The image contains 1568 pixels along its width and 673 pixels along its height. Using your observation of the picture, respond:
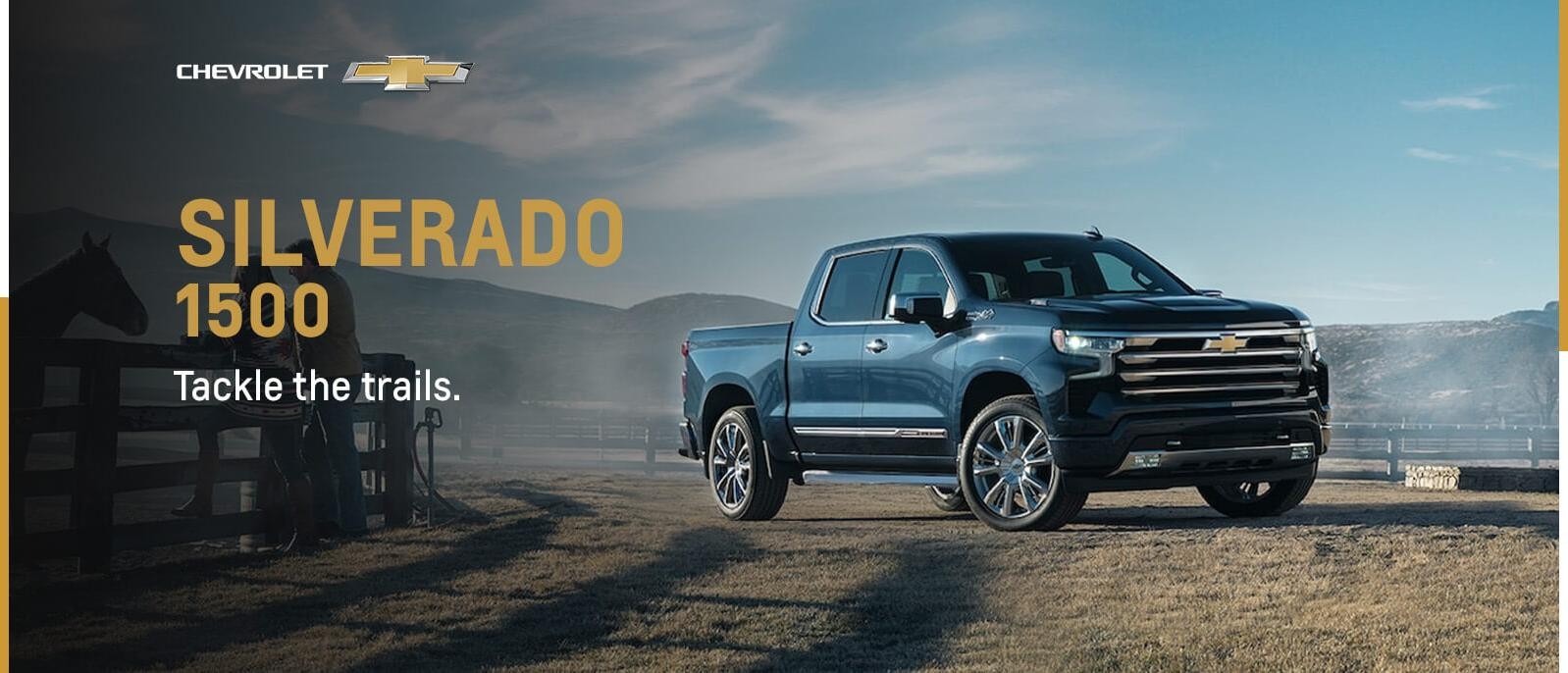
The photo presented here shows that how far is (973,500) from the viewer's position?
11062mm

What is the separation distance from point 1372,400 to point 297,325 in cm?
9988

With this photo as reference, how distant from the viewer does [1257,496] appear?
40.4 feet

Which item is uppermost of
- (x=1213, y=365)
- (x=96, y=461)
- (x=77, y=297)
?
(x=77, y=297)

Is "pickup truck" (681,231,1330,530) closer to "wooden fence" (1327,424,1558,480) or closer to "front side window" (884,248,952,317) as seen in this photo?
"front side window" (884,248,952,317)

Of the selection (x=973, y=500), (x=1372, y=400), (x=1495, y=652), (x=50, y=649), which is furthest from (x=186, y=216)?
(x=1372, y=400)

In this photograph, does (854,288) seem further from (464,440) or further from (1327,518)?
(464,440)

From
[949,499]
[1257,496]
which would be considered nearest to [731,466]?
[949,499]

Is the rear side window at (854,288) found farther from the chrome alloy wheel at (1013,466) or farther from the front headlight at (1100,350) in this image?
the front headlight at (1100,350)

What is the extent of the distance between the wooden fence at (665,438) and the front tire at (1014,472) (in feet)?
79.4

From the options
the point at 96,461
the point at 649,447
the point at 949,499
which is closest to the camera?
the point at 96,461

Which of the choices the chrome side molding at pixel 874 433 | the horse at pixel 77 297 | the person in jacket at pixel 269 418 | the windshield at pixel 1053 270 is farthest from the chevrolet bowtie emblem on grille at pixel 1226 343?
the horse at pixel 77 297

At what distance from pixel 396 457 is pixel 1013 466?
651cm

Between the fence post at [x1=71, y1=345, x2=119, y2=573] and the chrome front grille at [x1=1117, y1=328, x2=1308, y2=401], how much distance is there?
7.05 meters

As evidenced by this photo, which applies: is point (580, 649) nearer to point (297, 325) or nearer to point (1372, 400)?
point (297, 325)
